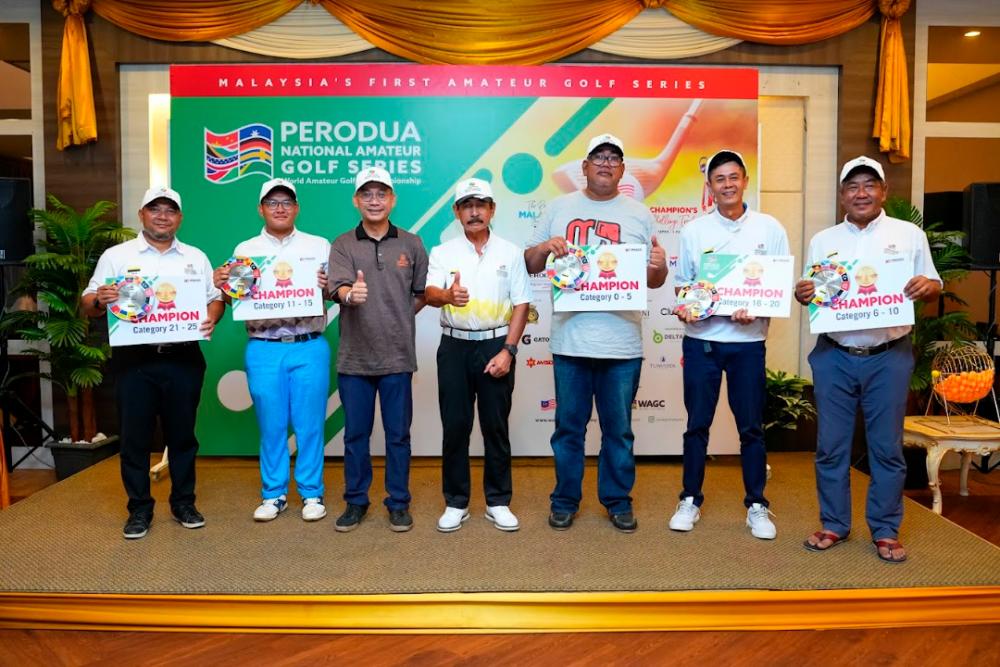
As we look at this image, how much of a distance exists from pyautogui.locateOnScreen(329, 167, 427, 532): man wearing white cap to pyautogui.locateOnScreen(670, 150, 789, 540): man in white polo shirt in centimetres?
129

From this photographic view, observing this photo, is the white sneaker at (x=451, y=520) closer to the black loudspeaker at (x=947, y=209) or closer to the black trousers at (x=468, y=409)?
the black trousers at (x=468, y=409)

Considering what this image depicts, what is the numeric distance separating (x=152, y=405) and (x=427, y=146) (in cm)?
234

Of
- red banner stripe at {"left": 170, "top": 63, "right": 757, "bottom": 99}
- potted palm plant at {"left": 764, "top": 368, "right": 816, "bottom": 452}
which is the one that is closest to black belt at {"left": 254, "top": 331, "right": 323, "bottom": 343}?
red banner stripe at {"left": 170, "top": 63, "right": 757, "bottom": 99}

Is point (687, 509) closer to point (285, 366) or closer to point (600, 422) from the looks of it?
point (600, 422)

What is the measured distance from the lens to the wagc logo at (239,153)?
4.62 m

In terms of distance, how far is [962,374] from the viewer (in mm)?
4324

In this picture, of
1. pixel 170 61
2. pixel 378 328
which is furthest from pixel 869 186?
pixel 170 61

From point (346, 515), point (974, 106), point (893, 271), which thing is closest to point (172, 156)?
point (346, 515)

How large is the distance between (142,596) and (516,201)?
3109 millimetres

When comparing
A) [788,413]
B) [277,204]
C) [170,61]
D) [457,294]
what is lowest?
[788,413]

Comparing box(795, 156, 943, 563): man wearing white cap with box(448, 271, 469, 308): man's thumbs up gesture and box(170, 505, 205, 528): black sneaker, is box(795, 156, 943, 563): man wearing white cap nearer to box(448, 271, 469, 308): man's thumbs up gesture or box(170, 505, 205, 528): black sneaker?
box(448, 271, 469, 308): man's thumbs up gesture

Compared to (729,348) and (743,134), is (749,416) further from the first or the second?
(743,134)

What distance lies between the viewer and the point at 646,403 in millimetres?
4805

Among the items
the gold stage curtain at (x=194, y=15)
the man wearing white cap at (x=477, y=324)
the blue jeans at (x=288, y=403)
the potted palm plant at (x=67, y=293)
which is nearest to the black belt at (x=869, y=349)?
the man wearing white cap at (x=477, y=324)
